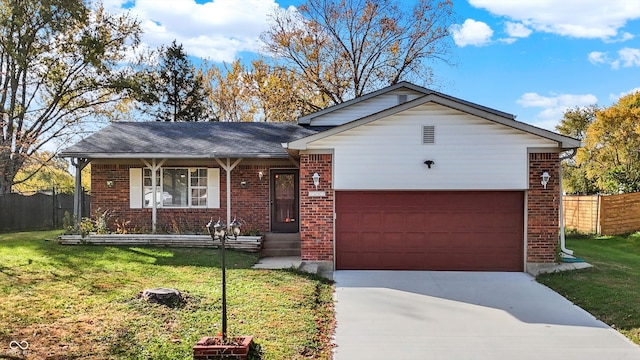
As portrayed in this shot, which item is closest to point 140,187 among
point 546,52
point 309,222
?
point 309,222

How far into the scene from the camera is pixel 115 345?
553 cm

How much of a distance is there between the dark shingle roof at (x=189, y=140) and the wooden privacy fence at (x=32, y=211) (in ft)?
15.4

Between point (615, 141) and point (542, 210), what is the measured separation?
56.6 feet

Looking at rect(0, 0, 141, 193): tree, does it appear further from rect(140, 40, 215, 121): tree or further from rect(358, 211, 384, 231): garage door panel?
rect(358, 211, 384, 231): garage door panel

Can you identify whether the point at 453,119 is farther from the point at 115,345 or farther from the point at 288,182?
the point at 115,345

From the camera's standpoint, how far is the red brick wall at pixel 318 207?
1064cm

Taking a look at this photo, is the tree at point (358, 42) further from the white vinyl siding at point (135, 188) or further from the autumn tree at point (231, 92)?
the white vinyl siding at point (135, 188)

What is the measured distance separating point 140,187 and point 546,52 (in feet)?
60.2

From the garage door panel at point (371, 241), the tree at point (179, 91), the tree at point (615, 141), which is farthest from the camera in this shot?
the tree at point (179, 91)

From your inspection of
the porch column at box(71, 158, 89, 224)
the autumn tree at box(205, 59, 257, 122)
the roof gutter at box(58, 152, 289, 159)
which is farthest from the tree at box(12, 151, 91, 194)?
the roof gutter at box(58, 152, 289, 159)

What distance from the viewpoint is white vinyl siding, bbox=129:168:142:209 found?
14.2m

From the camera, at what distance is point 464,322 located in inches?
274

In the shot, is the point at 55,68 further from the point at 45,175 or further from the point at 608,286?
the point at 608,286

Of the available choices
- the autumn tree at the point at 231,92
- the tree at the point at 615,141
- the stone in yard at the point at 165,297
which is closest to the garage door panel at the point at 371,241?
the stone in yard at the point at 165,297
